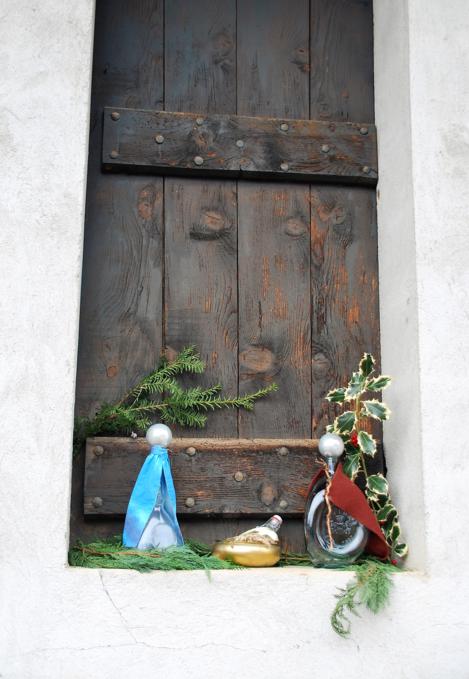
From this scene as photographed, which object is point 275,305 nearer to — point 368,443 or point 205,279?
point 205,279

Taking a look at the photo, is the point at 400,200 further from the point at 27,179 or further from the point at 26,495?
the point at 26,495

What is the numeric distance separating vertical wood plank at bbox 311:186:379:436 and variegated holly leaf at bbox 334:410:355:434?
0.16m

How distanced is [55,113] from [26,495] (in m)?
0.79

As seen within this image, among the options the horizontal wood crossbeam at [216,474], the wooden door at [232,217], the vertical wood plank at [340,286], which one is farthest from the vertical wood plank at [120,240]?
the vertical wood plank at [340,286]

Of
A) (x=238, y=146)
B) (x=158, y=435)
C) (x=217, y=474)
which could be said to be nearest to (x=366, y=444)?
(x=217, y=474)

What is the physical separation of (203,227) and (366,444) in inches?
25.5

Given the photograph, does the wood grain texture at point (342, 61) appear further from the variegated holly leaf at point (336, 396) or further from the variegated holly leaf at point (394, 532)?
the variegated holly leaf at point (394, 532)

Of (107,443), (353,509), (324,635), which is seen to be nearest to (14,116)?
(107,443)

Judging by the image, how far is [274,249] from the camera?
225 centimetres

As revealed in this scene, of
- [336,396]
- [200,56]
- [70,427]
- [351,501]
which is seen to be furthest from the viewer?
[200,56]

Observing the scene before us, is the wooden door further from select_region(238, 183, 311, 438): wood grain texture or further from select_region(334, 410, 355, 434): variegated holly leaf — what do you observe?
select_region(334, 410, 355, 434): variegated holly leaf

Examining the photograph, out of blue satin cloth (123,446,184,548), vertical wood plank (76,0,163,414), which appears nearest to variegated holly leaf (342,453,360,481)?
blue satin cloth (123,446,184,548)

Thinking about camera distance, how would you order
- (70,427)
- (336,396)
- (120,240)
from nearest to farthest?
(70,427), (336,396), (120,240)

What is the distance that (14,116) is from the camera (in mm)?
1935
